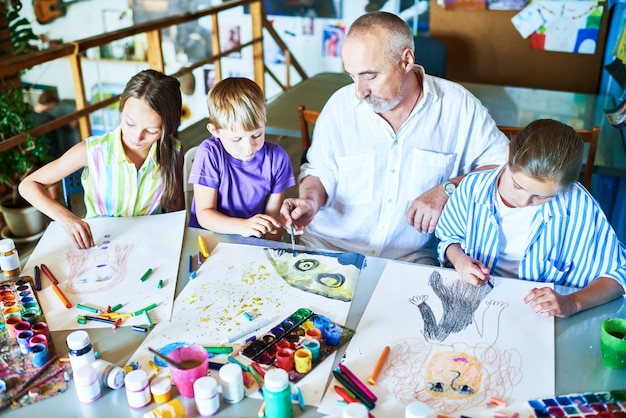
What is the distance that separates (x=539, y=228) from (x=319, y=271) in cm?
54

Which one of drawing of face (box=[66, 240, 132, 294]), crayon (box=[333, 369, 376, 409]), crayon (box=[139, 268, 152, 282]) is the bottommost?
drawing of face (box=[66, 240, 132, 294])

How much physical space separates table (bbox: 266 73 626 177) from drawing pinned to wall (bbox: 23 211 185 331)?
3.52ft

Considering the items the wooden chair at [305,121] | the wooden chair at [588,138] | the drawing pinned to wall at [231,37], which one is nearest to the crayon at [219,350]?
the wooden chair at [305,121]

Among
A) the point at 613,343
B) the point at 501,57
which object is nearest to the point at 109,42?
the point at 501,57

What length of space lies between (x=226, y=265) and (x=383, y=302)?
400mm

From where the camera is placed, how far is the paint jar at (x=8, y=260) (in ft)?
→ 4.46

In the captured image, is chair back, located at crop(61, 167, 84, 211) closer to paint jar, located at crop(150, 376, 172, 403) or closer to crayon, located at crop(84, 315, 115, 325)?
crayon, located at crop(84, 315, 115, 325)

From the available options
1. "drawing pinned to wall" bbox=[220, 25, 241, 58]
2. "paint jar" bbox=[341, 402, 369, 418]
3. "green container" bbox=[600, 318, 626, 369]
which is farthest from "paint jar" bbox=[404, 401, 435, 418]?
"drawing pinned to wall" bbox=[220, 25, 241, 58]

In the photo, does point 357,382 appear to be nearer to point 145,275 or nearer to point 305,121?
point 145,275

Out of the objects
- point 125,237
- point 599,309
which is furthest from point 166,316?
point 599,309

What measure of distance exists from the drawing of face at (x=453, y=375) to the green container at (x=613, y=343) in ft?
0.76

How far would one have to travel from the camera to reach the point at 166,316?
4.02ft

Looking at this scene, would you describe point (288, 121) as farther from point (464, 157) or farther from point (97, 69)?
point (97, 69)

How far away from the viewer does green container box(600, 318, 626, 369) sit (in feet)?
3.42
